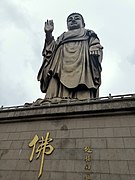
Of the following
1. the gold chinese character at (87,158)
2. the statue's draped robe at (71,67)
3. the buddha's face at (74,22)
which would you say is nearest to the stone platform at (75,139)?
the gold chinese character at (87,158)

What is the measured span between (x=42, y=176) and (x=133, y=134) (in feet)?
5.81

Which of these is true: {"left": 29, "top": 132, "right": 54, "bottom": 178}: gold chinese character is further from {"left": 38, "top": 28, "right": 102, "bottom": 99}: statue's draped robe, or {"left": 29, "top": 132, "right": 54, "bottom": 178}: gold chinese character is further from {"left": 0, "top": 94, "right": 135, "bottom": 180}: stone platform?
{"left": 38, "top": 28, "right": 102, "bottom": 99}: statue's draped robe

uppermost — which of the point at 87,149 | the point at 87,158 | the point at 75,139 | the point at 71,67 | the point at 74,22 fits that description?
the point at 74,22

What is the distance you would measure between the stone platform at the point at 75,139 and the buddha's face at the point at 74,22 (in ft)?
15.2

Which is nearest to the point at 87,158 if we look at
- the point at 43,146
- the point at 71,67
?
the point at 43,146

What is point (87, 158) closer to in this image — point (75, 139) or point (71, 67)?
point (75, 139)

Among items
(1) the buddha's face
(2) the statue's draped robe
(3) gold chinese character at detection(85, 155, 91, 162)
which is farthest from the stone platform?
(1) the buddha's face

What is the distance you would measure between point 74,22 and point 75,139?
572 centimetres

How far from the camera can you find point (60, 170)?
3182mm

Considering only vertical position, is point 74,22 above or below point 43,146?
above

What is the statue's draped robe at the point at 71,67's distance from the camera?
18.5 feet

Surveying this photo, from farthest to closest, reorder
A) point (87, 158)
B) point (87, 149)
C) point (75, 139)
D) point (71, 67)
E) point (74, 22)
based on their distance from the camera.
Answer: point (74, 22)
point (71, 67)
point (75, 139)
point (87, 149)
point (87, 158)

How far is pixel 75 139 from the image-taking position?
3.56m

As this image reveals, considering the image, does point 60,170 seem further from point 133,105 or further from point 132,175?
point 133,105
